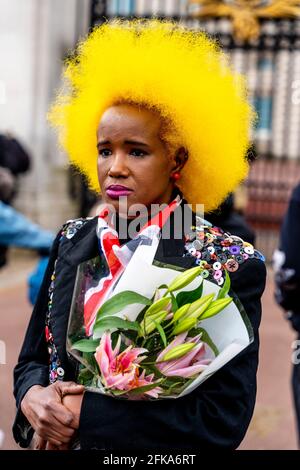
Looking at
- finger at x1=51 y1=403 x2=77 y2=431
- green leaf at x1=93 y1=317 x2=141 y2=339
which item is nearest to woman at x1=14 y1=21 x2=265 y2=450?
finger at x1=51 y1=403 x2=77 y2=431

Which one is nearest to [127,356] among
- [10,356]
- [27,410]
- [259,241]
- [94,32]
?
[27,410]

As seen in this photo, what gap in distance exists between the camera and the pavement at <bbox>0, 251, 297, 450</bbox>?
4.41 meters

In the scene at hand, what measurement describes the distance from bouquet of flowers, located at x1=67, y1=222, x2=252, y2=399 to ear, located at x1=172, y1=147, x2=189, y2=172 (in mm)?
348

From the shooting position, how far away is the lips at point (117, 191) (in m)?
Answer: 1.73

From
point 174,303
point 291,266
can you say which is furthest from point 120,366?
point 291,266

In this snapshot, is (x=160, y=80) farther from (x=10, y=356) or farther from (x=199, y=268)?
(x=10, y=356)

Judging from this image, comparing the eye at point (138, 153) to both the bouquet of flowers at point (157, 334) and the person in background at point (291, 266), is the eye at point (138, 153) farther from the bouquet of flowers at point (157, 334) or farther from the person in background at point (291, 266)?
the person in background at point (291, 266)

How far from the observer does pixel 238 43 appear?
9508 millimetres

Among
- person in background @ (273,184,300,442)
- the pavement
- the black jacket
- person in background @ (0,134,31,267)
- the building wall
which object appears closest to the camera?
the black jacket

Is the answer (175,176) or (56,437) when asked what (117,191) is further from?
(56,437)

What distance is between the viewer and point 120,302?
1498 mm

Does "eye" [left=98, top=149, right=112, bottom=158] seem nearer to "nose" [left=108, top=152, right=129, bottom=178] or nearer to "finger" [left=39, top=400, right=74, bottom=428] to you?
"nose" [left=108, top=152, right=129, bottom=178]

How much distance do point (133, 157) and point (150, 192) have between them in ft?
0.32

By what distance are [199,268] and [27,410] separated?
59 centimetres
